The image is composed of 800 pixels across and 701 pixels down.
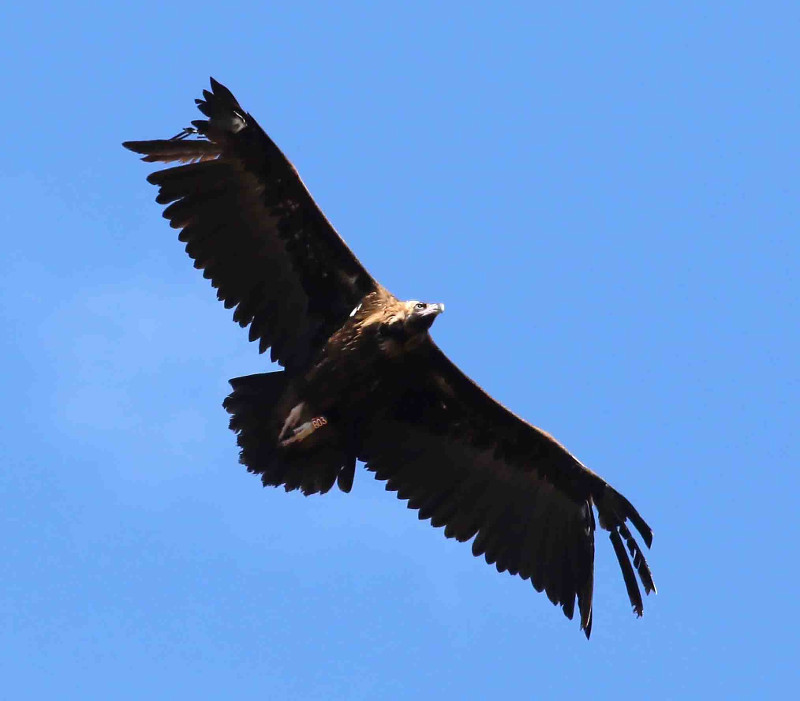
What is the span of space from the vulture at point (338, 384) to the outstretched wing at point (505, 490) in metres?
0.01

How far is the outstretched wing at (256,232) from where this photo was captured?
1543 cm

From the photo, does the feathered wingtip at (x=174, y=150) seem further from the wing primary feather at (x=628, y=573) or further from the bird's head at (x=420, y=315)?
the wing primary feather at (x=628, y=573)

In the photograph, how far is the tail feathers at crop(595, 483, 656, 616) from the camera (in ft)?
54.0

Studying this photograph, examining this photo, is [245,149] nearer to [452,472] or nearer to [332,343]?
[332,343]

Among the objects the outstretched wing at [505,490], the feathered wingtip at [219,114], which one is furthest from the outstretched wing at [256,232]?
the outstretched wing at [505,490]

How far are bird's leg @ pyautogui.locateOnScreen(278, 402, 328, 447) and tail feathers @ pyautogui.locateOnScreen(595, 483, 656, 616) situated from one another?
3.20 meters

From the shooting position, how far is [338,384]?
15.5 meters

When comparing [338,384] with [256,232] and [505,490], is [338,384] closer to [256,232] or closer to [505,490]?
[256,232]

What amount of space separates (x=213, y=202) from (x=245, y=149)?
0.58 metres

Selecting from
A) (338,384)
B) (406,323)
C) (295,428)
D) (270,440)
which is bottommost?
(270,440)

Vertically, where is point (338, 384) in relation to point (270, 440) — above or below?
above

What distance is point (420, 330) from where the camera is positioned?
15.4m

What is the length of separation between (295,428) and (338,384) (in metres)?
0.59

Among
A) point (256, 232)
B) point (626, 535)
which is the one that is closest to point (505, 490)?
point (626, 535)
